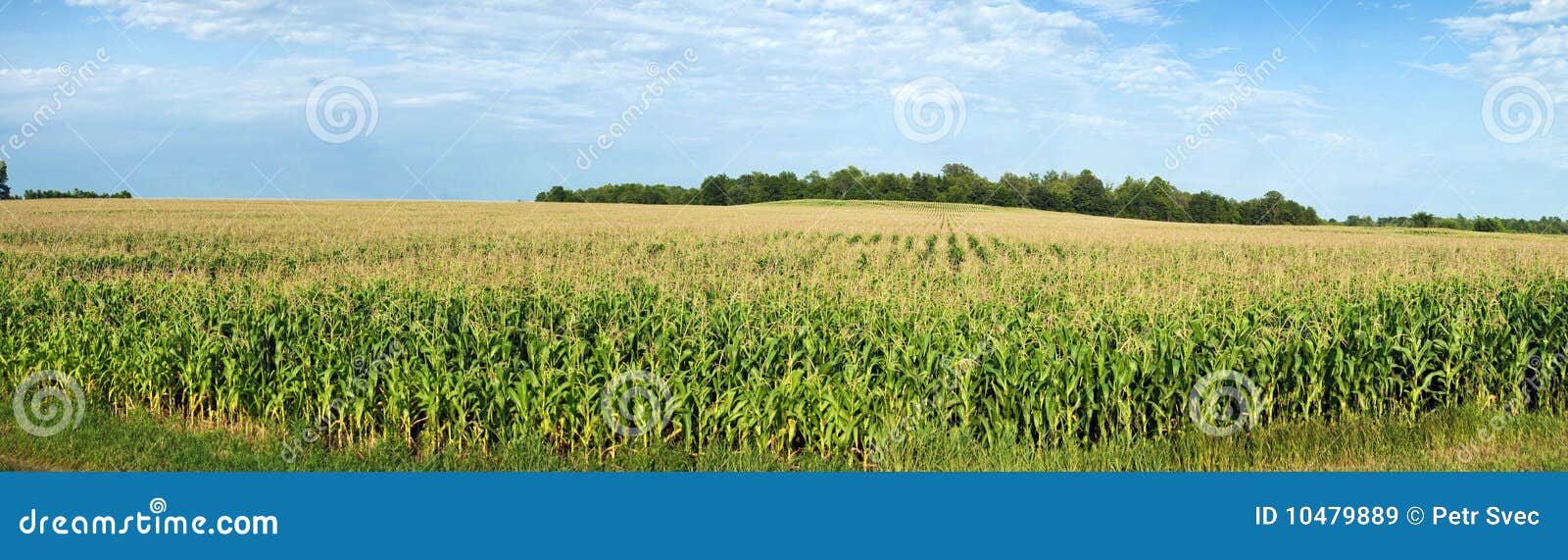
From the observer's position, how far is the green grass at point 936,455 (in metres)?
7.75

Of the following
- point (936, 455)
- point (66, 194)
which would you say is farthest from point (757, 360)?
point (66, 194)

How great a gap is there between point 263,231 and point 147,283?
61.6 feet

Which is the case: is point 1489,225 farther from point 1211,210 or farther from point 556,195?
point 556,195

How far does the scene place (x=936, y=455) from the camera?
25.3 feet

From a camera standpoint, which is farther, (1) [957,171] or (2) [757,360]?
(1) [957,171]

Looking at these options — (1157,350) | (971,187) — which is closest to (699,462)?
(1157,350)

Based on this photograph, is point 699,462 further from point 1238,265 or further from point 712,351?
point 1238,265

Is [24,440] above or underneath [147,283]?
underneath

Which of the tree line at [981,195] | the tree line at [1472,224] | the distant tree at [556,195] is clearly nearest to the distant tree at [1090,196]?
the tree line at [981,195]

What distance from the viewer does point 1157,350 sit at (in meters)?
9.20

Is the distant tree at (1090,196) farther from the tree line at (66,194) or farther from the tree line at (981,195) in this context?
the tree line at (66,194)

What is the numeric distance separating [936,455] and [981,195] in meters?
97.5

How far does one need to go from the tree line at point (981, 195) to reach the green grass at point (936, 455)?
88.7 m

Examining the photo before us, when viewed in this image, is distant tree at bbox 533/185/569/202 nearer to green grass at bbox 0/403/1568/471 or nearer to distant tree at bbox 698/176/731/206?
distant tree at bbox 698/176/731/206
